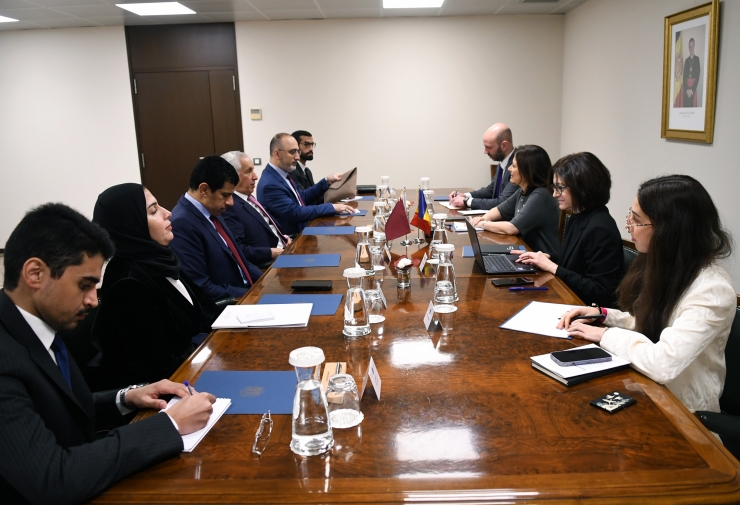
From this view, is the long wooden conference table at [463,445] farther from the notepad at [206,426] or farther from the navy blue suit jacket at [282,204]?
the navy blue suit jacket at [282,204]

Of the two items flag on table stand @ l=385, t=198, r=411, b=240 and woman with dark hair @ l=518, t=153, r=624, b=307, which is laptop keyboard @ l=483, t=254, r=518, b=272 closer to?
woman with dark hair @ l=518, t=153, r=624, b=307

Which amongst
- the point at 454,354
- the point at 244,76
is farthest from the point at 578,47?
the point at 454,354

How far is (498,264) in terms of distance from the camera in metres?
2.53

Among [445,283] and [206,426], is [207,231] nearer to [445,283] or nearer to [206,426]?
[445,283]

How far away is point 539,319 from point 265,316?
2.88ft

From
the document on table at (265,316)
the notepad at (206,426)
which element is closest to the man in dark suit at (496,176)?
the document on table at (265,316)

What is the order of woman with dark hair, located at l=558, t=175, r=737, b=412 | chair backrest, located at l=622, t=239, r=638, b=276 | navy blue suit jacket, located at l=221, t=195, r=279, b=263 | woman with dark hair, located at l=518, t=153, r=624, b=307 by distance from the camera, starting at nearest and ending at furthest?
1. woman with dark hair, located at l=558, t=175, r=737, b=412
2. woman with dark hair, located at l=518, t=153, r=624, b=307
3. chair backrest, located at l=622, t=239, r=638, b=276
4. navy blue suit jacket, located at l=221, t=195, r=279, b=263

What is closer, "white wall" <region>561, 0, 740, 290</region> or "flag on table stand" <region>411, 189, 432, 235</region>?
"flag on table stand" <region>411, 189, 432, 235</region>

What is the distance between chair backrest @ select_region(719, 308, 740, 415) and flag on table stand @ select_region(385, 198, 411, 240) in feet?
4.84

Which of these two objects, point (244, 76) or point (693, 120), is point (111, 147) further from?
point (693, 120)

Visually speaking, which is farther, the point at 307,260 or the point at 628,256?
the point at 307,260

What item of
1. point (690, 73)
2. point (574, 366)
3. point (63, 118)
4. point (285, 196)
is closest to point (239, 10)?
point (63, 118)

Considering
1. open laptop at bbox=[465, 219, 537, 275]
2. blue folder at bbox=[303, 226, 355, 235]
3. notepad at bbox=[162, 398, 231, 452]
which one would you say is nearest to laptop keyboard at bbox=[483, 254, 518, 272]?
open laptop at bbox=[465, 219, 537, 275]

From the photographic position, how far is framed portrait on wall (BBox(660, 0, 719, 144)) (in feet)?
12.4
